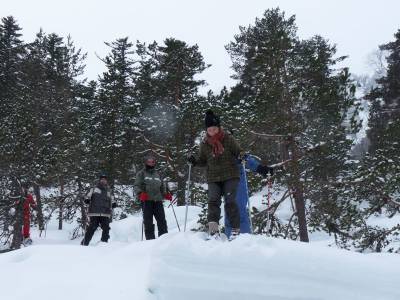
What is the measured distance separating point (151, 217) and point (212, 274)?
174 inches

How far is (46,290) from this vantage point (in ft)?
11.9

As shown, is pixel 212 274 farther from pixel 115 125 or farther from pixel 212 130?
pixel 115 125

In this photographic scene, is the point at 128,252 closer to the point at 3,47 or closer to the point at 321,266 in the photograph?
the point at 321,266

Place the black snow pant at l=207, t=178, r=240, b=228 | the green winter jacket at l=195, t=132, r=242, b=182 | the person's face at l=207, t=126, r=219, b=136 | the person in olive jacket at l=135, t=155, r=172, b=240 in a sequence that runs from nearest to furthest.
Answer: the black snow pant at l=207, t=178, r=240, b=228
the green winter jacket at l=195, t=132, r=242, b=182
the person's face at l=207, t=126, r=219, b=136
the person in olive jacket at l=135, t=155, r=172, b=240

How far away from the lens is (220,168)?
5.65 meters

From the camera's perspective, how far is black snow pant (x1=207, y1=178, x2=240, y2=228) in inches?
212

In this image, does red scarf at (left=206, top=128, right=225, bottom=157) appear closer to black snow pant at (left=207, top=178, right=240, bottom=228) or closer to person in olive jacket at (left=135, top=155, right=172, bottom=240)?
black snow pant at (left=207, top=178, right=240, bottom=228)

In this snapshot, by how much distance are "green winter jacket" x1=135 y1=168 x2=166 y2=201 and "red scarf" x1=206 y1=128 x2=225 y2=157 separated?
101 inches

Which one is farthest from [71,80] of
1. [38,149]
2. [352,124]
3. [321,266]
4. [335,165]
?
[321,266]

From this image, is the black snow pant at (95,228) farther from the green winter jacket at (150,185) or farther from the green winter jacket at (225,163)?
the green winter jacket at (225,163)

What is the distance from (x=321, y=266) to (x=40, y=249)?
3259 millimetres

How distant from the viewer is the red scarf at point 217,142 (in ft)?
18.7

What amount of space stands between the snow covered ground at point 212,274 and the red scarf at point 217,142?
1.43m

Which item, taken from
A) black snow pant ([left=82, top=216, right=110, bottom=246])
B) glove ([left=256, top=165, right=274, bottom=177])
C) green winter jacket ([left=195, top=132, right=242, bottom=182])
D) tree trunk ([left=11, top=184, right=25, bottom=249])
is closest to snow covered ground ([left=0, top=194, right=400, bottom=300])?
green winter jacket ([left=195, top=132, right=242, bottom=182])
